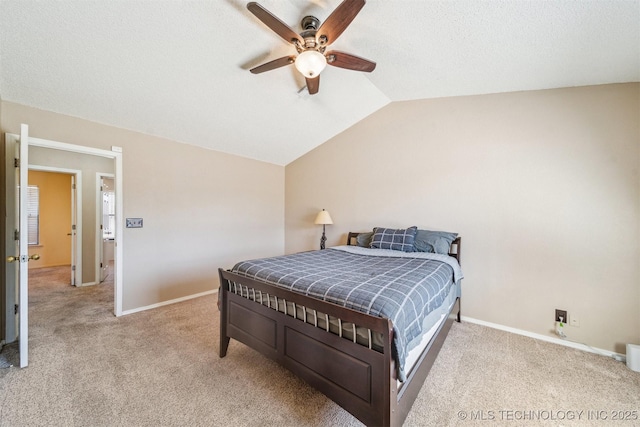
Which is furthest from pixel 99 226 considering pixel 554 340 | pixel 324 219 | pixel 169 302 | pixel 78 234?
pixel 554 340

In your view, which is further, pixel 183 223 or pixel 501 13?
pixel 183 223

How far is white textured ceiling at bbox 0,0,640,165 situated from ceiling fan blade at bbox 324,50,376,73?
0.31 metres

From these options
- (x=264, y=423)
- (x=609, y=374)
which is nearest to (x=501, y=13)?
(x=609, y=374)

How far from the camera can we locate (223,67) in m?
2.45

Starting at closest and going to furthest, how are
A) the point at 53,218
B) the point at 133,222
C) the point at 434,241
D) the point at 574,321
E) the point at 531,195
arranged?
1. the point at 574,321
2. the point at 531,195
3. the point at 434,241
4. the point at 133,222
5. the point at 53,218

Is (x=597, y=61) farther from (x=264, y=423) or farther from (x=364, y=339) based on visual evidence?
(x=264, y=423)

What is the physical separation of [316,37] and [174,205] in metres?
2.93

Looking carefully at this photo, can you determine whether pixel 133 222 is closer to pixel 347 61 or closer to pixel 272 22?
pixel 272 22

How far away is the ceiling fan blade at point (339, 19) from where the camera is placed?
1516 millimetres

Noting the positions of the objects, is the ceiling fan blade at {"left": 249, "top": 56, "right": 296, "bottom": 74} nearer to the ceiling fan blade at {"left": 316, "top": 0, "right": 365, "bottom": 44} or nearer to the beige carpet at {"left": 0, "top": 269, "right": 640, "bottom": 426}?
the ceiling fan blade at {"left": 316, "top": 0, "right": 365, "bottom": 44}

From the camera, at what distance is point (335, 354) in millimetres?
1461

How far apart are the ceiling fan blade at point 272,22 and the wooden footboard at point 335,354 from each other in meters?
1.81

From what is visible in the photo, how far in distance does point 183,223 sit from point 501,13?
412 cm

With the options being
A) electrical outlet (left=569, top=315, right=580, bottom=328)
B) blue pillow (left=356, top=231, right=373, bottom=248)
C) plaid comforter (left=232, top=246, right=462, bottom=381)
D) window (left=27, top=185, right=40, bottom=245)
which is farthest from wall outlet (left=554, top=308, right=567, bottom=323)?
window (left=27, top=185, right=40, bottom=245)
